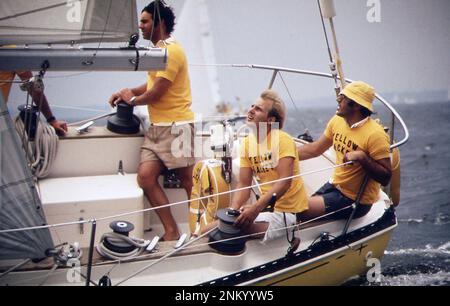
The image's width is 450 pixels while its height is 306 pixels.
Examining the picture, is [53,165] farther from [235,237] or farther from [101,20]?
[235,237]


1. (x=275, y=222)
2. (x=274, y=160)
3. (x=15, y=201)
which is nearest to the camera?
(x=15, y=201)

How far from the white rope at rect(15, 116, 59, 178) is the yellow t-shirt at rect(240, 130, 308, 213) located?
1925 mm

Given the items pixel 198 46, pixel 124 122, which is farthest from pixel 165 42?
pixel 198 46

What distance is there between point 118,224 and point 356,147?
6.38 feet

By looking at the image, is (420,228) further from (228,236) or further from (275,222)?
(228,236)

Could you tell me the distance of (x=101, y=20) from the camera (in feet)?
15.3

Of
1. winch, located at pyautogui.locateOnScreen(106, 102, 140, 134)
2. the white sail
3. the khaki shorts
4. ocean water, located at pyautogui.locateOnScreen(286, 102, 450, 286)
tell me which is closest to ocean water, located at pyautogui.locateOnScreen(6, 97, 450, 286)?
ocean water, located at pyautogui.locateOnScreen(286, 102, 450, 286)

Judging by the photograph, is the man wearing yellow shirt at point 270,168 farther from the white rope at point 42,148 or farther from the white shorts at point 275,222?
the white rope at point 42,148

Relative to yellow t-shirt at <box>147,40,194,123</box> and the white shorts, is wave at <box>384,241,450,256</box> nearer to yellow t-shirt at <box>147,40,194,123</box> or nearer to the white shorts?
the white shorts

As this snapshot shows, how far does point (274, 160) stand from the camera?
15.8 feet

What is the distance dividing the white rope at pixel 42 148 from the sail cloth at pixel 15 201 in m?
1.47

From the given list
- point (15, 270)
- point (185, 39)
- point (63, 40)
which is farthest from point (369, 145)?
point (185, 39)

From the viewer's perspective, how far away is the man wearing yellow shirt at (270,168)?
471 cm
